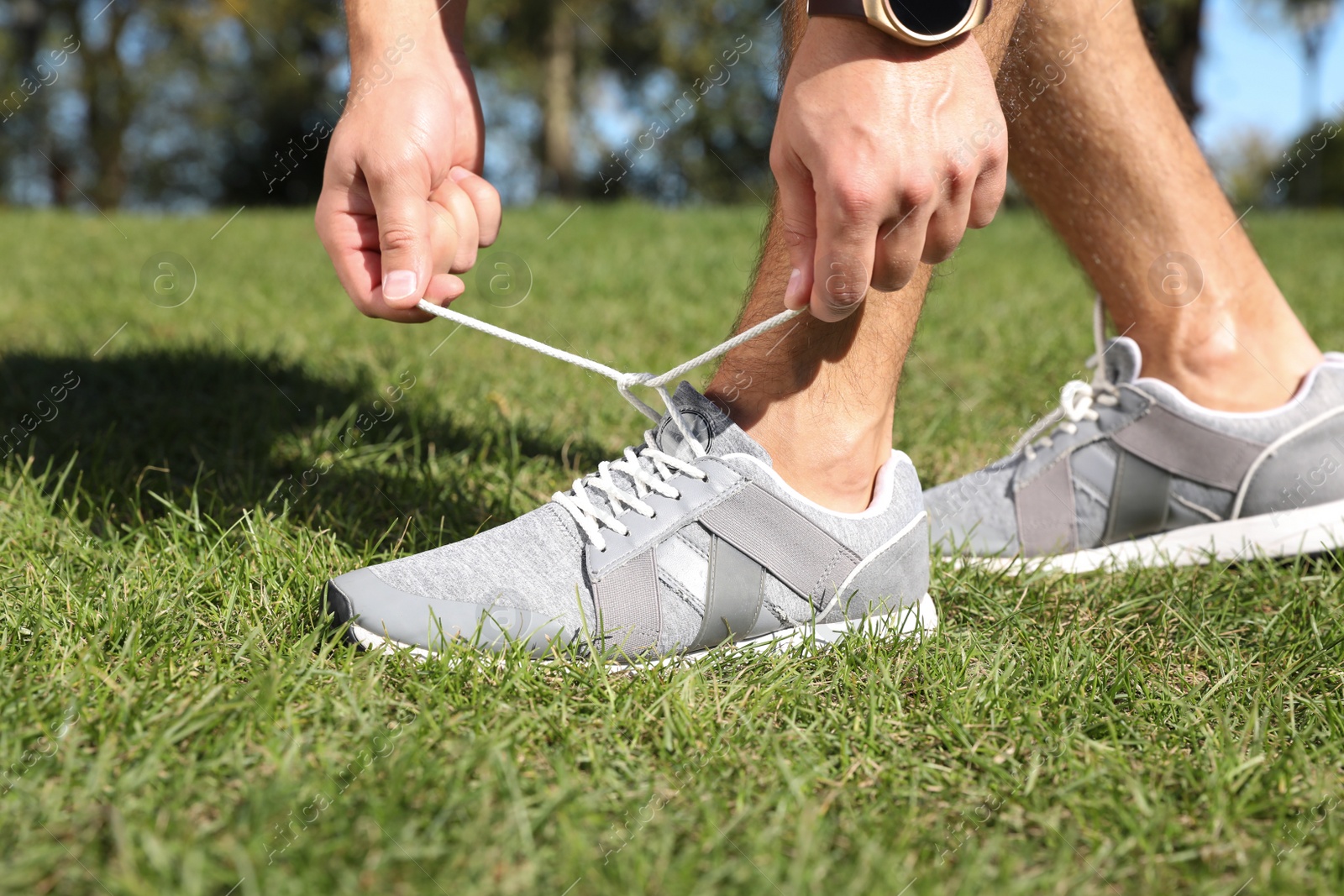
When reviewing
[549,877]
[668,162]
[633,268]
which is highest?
[549,877]

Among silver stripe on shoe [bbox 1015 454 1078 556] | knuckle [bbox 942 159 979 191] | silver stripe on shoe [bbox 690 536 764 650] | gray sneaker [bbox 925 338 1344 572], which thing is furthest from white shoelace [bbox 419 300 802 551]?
silver stripe on shoe [bbox 1015 454 1078 556]

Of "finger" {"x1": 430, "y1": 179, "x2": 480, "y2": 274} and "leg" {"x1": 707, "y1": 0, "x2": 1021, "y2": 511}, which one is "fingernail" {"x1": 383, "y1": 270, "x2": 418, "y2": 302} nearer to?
"finger" {"x1": 430, "y1": 179, "x2": 480, "y2": 274}

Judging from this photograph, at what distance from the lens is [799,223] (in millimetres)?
1166

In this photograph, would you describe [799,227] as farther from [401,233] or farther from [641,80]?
[641,80]

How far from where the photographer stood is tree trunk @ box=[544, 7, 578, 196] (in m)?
16.1

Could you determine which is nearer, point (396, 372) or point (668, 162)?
point (396, 372)

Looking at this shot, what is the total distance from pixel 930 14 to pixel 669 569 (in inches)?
30.0

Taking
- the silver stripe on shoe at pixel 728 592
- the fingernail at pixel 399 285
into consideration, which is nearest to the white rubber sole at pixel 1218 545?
the silver stripe on shoe at pixel 728 592

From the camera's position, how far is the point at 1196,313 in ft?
5.86

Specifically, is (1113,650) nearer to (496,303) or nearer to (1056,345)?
(1056,345)

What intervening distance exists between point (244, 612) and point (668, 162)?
22676mm

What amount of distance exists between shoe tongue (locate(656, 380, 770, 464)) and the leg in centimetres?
2

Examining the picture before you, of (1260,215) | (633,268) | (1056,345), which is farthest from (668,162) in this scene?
(1056,345)

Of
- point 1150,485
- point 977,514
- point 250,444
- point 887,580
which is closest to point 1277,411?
point 1150,485
